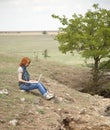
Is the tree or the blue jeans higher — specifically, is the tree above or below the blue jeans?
above

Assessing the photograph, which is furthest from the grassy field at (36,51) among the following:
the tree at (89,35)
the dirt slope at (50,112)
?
the dirt slope at (50,112)

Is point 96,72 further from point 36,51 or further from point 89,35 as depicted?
point 36,51

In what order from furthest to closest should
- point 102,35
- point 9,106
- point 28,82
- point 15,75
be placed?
point 102,35 → point 15,75 → point 28,82 → point 9,106

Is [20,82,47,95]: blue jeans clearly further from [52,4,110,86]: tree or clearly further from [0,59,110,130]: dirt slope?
[52,4,110,86]: tree

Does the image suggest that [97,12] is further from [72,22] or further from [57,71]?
[57,71]

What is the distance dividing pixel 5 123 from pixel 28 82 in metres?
3.09

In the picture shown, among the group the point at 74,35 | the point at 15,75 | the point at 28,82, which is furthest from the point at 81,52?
the point at 28,82

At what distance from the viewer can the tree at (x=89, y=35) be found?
21.3 metres

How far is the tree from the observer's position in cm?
2133

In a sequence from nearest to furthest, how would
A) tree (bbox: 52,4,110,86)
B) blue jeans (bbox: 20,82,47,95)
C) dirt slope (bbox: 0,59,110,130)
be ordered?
dirt slope (bbox: 0,59,110,130), blue jeans (bbox: 20,82,47,95), tree (bbox: 52,4,110,86)

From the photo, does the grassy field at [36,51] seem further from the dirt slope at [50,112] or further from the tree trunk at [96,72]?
the dirt slope at [50,112]

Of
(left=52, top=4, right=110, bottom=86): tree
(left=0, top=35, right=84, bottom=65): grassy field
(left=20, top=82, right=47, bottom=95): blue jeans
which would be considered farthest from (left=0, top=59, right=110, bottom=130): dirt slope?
(left=0, top=35, right=84, bottom=65): grassy field

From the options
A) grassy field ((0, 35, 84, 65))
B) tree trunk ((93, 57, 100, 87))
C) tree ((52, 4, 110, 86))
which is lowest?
grassy field ((0, 35, 84, 65))

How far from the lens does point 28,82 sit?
13875mm
